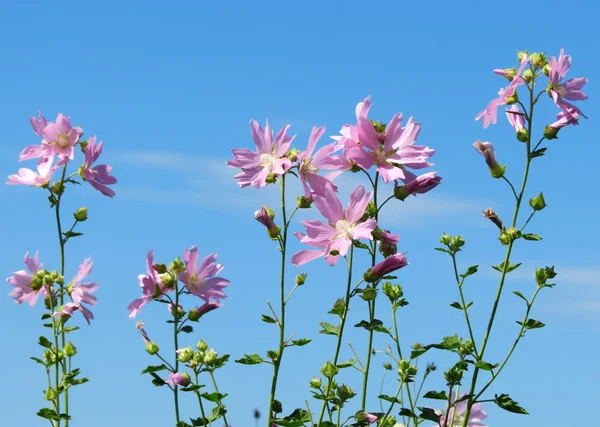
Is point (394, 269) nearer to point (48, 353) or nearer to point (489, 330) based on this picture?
point (489, 330)

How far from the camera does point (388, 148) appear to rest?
11.4 ft

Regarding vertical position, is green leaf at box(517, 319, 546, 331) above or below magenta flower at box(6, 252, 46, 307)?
below

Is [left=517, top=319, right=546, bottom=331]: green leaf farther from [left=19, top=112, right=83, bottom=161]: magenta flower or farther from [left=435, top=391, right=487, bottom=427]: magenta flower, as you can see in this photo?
[left=19, top=112, right=83, bottom=161]: magenta flower

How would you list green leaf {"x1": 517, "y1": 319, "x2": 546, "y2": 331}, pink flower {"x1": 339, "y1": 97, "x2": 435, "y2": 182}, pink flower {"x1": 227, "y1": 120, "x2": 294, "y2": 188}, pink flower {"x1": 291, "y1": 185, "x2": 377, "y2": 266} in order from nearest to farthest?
1. pink flower {"x1": 291, "y1": 185, "x2": 377, "y2": 266}
2. pink flower {"x1": 339, "y1": 97, "x2": 435, "y2": 182}
3. pink flower {"x1": 227, "y1": 120, "x2": 294, "y2": 188}
4. green leaf {"x1": 517, "y1": 319, "x2": 546, "y2": 331}

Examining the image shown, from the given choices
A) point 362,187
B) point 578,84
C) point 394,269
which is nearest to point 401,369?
point 394,269

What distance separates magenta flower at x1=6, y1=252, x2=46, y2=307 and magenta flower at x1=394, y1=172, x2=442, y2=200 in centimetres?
227

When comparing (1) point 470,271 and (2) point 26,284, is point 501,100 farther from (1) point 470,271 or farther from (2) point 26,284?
(2) point 26,284

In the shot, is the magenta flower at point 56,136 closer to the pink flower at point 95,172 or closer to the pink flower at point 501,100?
the pink flower at point 95,172

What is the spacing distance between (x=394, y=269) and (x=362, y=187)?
349 millimetres

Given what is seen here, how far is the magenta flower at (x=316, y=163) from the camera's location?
137 inches

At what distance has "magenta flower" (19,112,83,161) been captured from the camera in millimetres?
4457

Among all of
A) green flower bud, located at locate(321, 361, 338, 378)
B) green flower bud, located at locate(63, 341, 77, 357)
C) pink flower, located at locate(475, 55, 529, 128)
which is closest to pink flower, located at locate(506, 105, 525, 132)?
pink flower, located at locate(475, 55, 529, 128)

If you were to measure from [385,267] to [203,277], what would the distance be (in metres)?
0.89

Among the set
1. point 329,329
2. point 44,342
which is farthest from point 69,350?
point 329,329
